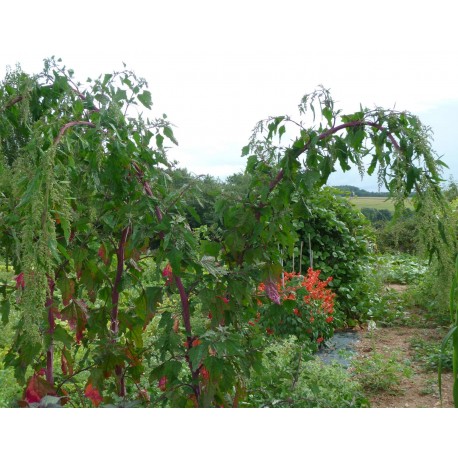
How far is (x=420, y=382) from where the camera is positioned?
9.99 feet

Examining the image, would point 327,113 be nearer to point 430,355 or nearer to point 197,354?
point 197,354

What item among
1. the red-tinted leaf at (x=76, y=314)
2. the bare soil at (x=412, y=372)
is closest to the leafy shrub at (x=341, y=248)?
the bare soil at (x=412, y=372)

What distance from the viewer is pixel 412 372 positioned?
10.5 ft

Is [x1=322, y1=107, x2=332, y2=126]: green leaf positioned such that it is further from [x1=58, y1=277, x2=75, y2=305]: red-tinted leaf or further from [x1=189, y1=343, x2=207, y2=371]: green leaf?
[x1=58, y1=277, x2=75, y2=305]: red-tinted leaf

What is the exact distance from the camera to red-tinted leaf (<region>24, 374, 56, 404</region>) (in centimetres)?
151

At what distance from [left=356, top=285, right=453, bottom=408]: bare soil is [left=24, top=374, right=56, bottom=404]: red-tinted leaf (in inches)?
67.2

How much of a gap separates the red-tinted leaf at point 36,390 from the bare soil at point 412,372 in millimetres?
1708

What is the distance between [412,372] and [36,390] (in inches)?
92.8

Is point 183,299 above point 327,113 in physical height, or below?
below

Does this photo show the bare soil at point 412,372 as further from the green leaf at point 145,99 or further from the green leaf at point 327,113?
the green leaf at point 145,99

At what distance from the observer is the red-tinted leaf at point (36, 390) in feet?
4.97

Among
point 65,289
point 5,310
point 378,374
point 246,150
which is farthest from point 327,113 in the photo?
point 378,374

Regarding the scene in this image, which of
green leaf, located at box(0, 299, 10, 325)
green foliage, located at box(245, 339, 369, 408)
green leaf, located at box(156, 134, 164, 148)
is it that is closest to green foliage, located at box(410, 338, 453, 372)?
green foliage, located at box(245, 339, 369, 408)
